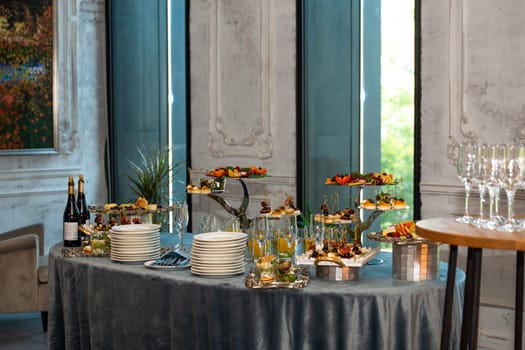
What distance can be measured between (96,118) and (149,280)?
4.83 metres

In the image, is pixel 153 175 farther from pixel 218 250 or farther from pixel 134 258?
pixel 218 250

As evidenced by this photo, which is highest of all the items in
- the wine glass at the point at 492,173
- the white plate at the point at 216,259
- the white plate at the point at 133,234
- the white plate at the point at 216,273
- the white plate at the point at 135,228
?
the wine glass at the point at 492,173

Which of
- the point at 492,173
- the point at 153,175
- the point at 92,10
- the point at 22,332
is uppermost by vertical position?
the point at 92,10

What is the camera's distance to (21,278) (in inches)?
231

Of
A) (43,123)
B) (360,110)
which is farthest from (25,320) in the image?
(360,110)

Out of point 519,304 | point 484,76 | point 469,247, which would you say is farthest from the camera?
point 484,76

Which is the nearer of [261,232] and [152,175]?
[261,232]

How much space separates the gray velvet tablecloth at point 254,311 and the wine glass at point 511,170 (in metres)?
0.63

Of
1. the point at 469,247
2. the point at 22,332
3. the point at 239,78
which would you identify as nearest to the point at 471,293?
the point at 469,247

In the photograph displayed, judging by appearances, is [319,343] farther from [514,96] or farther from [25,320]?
[25,320]

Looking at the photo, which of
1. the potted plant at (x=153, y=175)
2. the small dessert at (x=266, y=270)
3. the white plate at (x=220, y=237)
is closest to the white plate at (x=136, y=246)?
the white plate at (x=220, y=237)

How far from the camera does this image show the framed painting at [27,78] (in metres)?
7.41

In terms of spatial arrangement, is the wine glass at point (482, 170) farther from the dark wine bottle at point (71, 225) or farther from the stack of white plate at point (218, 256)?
the dark wine bottle at point (71, 225)

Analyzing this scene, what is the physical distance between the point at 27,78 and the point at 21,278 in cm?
243
